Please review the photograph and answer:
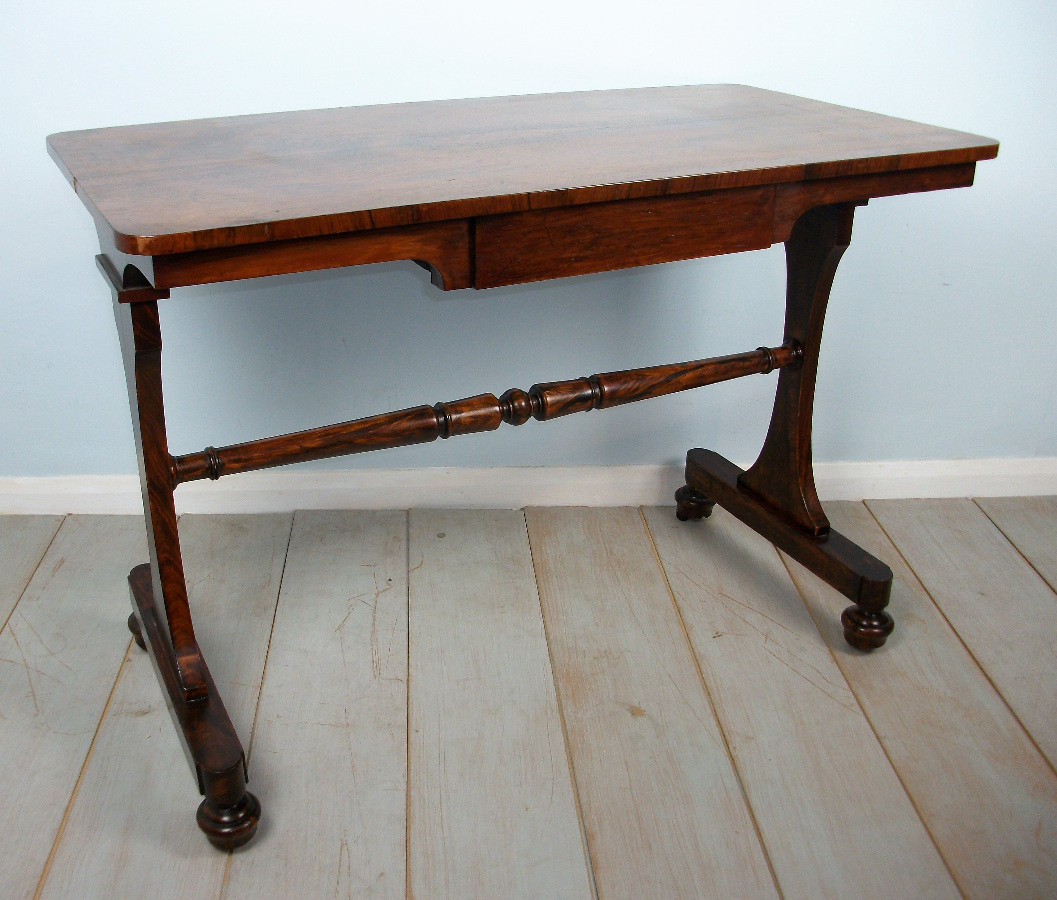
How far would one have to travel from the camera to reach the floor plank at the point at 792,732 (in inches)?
62.1

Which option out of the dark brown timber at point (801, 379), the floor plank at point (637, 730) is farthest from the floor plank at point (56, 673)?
the dark brown timber at point (801, 379)

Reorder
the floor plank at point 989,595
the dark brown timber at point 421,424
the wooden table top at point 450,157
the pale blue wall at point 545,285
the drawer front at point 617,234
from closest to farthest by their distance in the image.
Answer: the wooden table top at point 450,157 → the drawer front at point 617,234 → the dark brown timber at point 421,424 → the floor plank at point 989,595 → the pale blue wall at point 545,285

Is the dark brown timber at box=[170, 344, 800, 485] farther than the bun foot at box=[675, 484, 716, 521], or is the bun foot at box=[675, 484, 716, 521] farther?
the bun foot at box=[675, 484, 716, 521]

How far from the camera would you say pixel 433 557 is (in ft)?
7.65

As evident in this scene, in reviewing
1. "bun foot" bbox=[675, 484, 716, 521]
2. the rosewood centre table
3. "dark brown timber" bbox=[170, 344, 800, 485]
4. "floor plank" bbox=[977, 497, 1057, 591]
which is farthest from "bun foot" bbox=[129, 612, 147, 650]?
"floor plank" bbox=[977, 497, 1057, 591]

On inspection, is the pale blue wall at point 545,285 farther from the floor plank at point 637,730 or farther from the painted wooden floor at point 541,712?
the floor plank at point 637,730

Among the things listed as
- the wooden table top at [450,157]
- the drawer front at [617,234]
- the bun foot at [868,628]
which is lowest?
the bun foot at [868,628]

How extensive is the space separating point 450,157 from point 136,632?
3.50 ft

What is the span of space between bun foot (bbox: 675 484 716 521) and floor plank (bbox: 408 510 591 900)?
0.37 metres

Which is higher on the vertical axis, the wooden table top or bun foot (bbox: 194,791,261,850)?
the wooden table top

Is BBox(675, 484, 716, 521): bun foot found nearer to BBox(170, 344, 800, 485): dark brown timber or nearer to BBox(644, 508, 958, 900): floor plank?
BBox(644, 508, 958, 900): floor plank

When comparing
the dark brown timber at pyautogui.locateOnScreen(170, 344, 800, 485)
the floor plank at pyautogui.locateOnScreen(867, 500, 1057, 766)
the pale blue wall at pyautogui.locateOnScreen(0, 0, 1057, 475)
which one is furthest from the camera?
the pale blue wall at pyautogui.locateOnScreen(0, 0, 1057, 475)

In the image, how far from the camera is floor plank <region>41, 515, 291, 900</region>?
154 centimetres

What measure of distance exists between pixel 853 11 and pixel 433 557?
1420 millimetres
